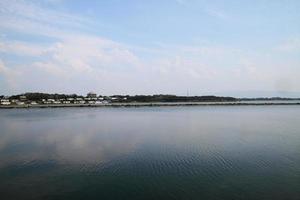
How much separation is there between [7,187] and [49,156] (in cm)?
553

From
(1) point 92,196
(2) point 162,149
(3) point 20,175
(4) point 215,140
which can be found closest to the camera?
(1) point 92,196

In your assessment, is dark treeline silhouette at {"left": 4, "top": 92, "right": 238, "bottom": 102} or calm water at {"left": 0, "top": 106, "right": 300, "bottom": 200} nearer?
calm water at {"left": 0, "top": 106, "right": 300, "bottom": 200}

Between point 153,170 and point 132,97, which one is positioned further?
point 132,97

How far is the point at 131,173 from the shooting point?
12.5 m

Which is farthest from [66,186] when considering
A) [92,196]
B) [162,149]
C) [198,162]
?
[162,149]

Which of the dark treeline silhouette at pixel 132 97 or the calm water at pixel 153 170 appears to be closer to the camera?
the calm water at pixel 153 170

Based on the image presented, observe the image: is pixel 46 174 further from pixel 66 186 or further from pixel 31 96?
pixel 31 96

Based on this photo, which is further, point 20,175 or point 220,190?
point 20,175

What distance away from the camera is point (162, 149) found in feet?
58.9

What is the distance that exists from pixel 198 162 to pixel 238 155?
3027 mm

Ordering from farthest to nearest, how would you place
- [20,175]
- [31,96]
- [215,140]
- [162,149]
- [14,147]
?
1. [31,96]
2. [215,140]
3. [14,147]
4. [162,149]
5. [20,175]

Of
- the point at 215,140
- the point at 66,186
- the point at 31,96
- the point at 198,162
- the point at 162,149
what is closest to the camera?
the point at 66,186

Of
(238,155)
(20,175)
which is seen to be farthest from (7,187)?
(238,155)

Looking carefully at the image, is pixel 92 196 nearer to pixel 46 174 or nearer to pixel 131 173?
pixel 131 173
